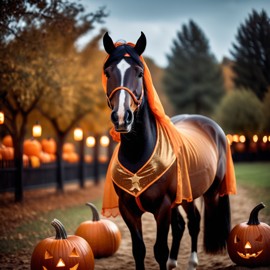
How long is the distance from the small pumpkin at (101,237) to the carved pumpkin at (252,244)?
2023 millimetres

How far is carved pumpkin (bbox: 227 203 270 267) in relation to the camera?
5.49 metres

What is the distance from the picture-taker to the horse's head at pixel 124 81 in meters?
3.84

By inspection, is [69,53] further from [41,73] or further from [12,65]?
[12,65]

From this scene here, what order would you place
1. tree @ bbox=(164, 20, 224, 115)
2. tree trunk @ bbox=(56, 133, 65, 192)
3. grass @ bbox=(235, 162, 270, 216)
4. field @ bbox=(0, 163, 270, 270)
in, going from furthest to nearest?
tree @ bbox=(164, 20, 224, 115) → tree trunk @ bbox=(56, 133, 65, 192) → grass @ bbox=(235, 162, 270, 216) → field @ bbox=(0, 163, 270, 270)

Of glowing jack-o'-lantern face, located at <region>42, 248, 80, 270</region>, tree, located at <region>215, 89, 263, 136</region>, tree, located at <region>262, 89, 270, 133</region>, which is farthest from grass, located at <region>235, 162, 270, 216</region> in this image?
glowing jack-o'-lantern face, located at <region>42, 248, 80, 270</region>

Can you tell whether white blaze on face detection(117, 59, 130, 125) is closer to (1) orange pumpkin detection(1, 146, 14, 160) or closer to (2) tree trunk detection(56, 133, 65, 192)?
(1) orange pumpkin detection(1, 146, 14, 160)

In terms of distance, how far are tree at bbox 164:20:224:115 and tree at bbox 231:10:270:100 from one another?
25.8 m

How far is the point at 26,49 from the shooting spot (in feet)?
32.4

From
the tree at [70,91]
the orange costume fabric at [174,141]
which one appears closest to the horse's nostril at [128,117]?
the orange costume fabric at [174,141]

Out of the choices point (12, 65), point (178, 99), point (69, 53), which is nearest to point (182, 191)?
point (12, 65)

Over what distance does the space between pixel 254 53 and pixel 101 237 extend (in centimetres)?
469

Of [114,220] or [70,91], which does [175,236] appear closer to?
[114,220]

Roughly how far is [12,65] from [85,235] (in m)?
4.47

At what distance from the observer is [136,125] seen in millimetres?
4414
